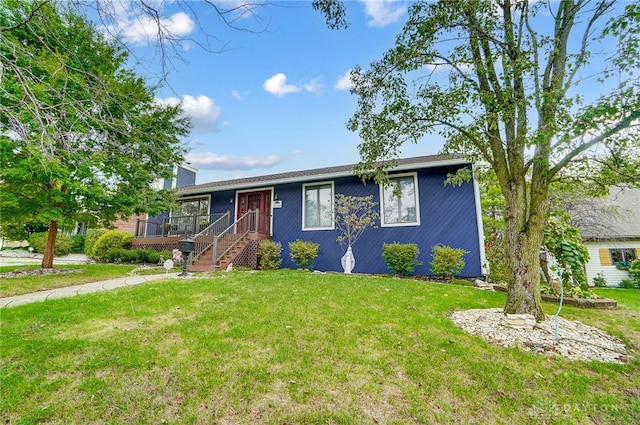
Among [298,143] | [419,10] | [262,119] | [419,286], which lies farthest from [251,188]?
[419,10]

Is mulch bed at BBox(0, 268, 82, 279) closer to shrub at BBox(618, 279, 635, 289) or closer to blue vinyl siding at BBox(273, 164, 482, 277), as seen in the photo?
blue vinyl siding at BBox(273, 164, 482, 277)

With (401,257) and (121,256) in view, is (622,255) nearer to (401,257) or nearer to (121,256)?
(401,257)

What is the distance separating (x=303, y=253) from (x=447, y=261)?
15.1ft

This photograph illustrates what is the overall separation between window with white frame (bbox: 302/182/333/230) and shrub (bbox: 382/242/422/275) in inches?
100

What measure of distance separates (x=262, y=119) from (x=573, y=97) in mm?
6526

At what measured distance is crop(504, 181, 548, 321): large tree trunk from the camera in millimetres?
4066

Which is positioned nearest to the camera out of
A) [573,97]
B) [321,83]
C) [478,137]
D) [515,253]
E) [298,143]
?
[573,97]

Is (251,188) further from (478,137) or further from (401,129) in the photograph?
(478,137)

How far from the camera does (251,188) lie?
12.6m

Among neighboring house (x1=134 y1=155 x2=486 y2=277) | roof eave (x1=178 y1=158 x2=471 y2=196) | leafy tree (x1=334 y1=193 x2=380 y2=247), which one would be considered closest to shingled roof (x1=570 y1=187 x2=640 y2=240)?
neighboring house (x1=134 y1=155 x2=486 y2=277)

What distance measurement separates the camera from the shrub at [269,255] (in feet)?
34.6

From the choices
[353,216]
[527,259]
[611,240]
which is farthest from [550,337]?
[611,240]

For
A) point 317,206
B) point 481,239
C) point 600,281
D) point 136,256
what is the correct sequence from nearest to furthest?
1. point 481,239
2. point 317,206
3. point 136,256
4. point 600,281

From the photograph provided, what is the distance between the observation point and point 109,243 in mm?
14156
